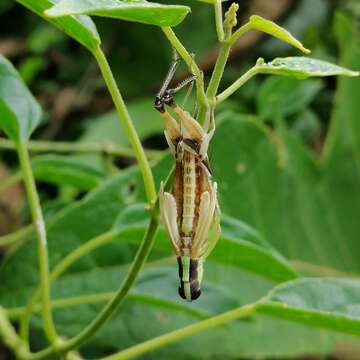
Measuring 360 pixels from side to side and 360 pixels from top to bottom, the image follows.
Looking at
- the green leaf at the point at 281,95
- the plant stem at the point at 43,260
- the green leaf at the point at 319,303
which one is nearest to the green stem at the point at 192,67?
the green leaf at the point at 319,303

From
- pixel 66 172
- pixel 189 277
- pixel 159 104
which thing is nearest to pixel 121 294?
pixel 189 277

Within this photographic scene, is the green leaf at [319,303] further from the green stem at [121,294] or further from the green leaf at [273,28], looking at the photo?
the green leaf at [273,28]

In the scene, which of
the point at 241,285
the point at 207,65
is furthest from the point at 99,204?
the point at 207,65

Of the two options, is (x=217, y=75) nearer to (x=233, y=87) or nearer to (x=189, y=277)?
(x=233, y=87)

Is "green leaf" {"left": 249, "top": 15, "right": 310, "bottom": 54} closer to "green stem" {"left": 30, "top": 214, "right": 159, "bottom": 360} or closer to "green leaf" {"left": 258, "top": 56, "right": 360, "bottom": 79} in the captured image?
"green leaf" {"left": 258, "top": 56, "right": 360, "bottom": 79}

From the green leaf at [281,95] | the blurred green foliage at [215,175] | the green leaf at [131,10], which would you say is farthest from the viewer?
the green leaf at [281,95]

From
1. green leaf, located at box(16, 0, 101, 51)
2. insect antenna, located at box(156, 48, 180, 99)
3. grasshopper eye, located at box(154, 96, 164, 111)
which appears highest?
green leaf, located at box(16, 0, 101, 51)

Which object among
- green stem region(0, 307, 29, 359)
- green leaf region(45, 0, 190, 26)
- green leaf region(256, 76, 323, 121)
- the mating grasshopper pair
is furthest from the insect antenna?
green leaf region(256, 76, 323, 121)
